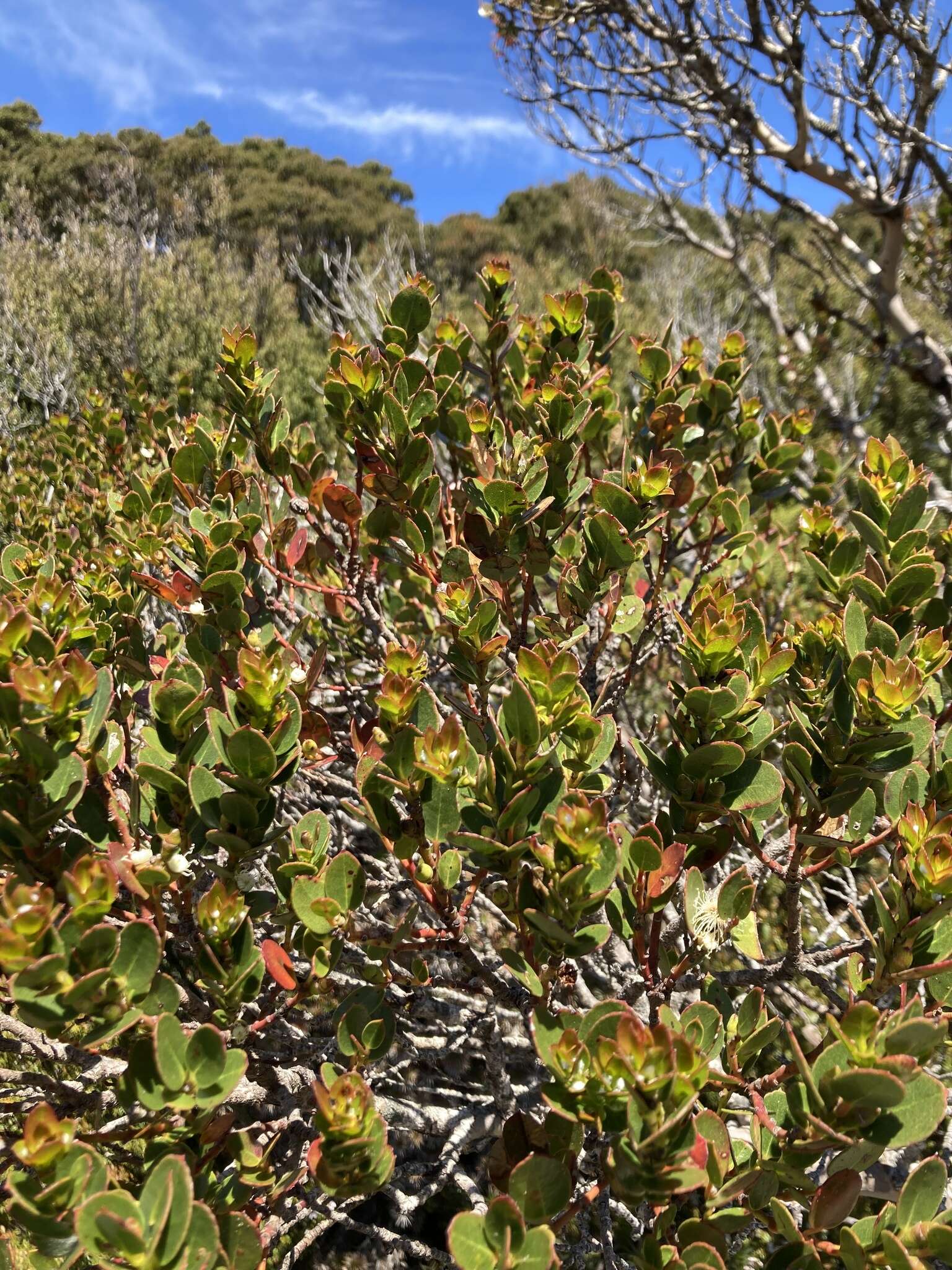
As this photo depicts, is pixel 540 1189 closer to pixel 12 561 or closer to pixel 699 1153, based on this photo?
pixel 699 1153

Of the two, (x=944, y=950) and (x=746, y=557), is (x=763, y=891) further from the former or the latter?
(x=944, y=950)

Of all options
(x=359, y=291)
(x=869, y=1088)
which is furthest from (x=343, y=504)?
(x=359, y=291)

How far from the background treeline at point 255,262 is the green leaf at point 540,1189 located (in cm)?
606

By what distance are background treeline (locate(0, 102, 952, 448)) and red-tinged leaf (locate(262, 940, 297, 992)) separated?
19.4 ft

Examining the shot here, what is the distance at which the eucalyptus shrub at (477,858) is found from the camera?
84cm

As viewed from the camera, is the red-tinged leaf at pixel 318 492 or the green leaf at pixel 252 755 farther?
the red-tinged leaf at pixel 318 492

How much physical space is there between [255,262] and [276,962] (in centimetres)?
1812

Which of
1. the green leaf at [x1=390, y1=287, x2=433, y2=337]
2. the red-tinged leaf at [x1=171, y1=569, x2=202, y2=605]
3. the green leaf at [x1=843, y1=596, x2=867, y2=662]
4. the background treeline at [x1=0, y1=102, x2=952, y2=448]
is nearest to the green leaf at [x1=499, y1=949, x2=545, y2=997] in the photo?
the green leaf at [x1=843, y1=596, x2=867, y2=662]

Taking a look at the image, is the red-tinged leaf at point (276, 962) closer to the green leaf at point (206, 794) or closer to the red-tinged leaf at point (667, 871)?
the green leaf at point (206, 794)

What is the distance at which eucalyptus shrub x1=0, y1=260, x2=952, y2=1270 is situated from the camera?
84cm

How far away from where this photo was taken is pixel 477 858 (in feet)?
3.39

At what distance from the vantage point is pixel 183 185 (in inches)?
739

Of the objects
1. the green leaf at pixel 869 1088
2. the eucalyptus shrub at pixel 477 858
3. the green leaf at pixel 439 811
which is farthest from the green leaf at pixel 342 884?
A: the green leaf at pixel 869 1088

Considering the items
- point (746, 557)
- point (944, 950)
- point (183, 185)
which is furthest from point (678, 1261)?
point (183, 185)
